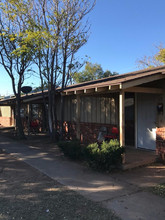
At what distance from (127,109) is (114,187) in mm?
4528

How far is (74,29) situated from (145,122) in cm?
598

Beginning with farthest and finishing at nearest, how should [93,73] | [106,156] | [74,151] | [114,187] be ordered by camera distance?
[93,73] < [74,151] < [106,156] < [114,187]

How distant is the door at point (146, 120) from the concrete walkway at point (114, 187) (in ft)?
5.31

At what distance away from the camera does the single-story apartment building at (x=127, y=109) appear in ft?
19.5

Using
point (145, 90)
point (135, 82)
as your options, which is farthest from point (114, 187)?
point (145, 90)

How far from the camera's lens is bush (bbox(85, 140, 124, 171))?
18.5ft

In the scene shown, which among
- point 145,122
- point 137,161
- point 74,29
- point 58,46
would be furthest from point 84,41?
point 137,161

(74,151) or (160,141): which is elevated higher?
(160,141)

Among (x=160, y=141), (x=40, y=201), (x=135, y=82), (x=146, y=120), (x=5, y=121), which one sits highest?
(x=135, y=82)

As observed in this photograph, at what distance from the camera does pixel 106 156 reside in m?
5.61

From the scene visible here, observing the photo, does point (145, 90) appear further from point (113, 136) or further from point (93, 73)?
point (93, 73)

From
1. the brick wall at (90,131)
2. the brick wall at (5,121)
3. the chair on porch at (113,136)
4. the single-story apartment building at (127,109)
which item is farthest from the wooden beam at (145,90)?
the brick wall at (5,121)

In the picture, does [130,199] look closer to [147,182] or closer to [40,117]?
[147,182]

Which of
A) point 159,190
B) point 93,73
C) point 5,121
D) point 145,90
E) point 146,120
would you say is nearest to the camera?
point 159,190
